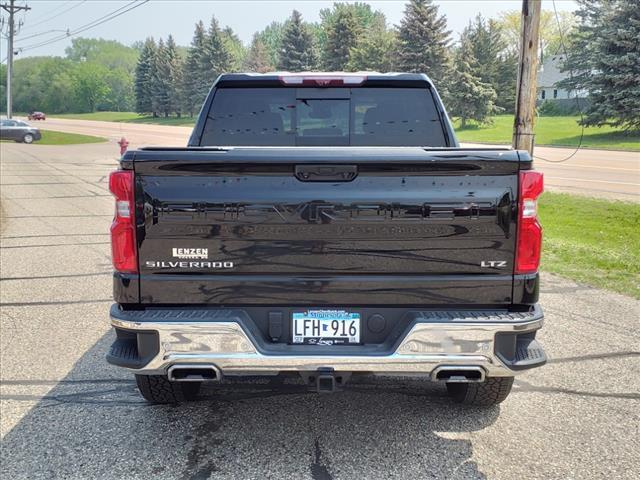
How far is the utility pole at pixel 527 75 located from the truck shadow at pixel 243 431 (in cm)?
656

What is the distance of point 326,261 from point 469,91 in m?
50.9

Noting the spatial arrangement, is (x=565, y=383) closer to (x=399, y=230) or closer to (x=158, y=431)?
(x=399, y=230)

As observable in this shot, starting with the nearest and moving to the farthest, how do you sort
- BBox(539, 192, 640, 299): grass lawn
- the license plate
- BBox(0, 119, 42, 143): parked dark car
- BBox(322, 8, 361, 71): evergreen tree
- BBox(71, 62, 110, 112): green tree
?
1. the license plate
2. BBox(539, 192, 640, 299): grass lawn
3. BBox(0, 119, 42, 143): parked dark car
4. BBox(322, 8, 361, 71): evergreen tree
5. BBox(71, 62, 110, 112): green tree

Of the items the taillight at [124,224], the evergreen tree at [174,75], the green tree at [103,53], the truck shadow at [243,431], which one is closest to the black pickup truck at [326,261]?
the taillight at [124,224]

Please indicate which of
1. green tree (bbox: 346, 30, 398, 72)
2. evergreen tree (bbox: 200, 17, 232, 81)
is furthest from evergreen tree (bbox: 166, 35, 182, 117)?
green tree (bbox: 346, 30, 398, 72)

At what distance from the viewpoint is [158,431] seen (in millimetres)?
3754

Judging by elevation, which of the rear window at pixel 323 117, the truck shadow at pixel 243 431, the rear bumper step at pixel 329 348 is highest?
the rear window at pixel 323 117

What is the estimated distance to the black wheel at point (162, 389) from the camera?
3.87 metres

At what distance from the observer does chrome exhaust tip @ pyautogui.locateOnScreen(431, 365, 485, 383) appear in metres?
3.10

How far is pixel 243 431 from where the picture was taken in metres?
3.77

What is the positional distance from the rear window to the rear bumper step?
1.91 m

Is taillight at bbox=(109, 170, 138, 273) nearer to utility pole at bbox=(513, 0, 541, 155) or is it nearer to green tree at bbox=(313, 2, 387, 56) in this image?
utility pole at bbox=(513, 0, 541, 155)

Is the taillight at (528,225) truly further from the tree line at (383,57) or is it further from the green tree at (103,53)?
the green tree at (103,53)

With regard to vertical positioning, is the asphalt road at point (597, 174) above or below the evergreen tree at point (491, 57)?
below
